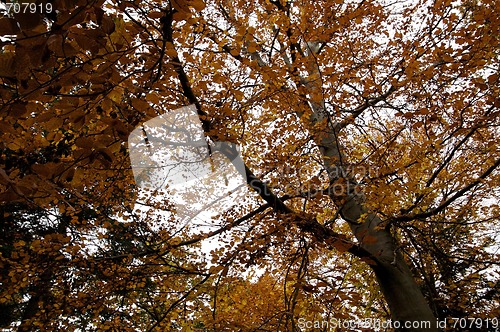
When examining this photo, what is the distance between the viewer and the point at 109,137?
1.52 meters

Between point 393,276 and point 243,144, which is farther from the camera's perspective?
point 243,144

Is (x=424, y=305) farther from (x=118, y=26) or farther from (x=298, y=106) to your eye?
(x=118, y=26)

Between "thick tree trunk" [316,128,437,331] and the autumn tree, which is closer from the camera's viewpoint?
the autumn tree

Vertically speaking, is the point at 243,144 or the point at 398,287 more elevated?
the point at 243,144

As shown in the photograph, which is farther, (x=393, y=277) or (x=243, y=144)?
(x=243, y=144)

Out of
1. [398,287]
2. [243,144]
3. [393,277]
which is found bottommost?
[398,287]

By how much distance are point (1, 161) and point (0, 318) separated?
840 centimetres

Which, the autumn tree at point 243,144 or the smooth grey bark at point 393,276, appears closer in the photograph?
the autumn tree at point 243,144

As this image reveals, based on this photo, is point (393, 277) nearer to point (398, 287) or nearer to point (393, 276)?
point (393, 276)

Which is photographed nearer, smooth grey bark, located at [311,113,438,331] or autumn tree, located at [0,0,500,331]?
autumn tree, located at [0,0,500,331]

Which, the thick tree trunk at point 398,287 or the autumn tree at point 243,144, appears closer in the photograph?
the autumn tree at point 243,144

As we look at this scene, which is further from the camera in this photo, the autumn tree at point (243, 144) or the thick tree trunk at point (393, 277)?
the thick tree trunk at point (393, 277)

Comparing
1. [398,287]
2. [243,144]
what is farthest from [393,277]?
[243,144]

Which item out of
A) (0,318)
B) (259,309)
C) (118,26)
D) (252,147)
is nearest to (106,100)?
(118,26)
